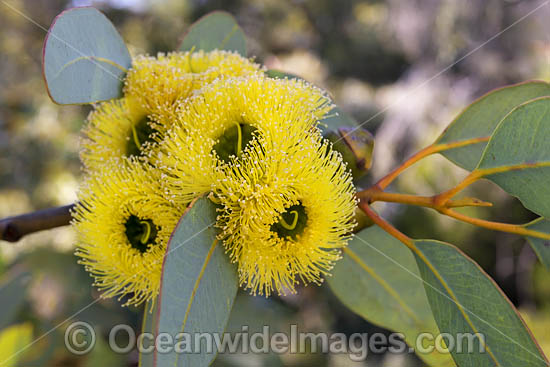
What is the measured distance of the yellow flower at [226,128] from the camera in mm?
495

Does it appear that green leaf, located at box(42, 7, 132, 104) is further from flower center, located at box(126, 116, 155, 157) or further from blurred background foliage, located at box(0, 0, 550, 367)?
blurred background foliage, located at box(0, 0, 550, 367)

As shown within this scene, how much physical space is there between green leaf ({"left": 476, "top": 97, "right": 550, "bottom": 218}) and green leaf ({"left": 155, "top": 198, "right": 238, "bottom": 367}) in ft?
1.13

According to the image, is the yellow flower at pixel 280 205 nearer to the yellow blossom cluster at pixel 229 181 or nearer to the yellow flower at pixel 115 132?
the yellow blossom cluster at pixel 229 181

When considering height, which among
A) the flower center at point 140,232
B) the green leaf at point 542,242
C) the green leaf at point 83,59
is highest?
the green leaf at point 83,59

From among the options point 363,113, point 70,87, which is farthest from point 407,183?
point 70,87

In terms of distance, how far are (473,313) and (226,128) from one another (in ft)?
1.23

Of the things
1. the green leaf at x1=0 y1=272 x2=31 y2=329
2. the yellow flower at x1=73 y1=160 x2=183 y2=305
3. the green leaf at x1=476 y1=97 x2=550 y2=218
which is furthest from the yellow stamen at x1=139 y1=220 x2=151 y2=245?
the green leaf at x1=0 y1=272 x2=31 y2=329

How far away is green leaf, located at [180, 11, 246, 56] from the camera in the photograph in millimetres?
749

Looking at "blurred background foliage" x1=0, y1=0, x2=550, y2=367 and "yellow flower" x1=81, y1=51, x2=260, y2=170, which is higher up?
"yellow flower" x1=81, y1=51, x2=260, y2=170

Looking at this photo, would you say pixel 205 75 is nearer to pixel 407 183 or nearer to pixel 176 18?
pixel 407 183

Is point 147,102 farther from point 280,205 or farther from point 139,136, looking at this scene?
point 280,205

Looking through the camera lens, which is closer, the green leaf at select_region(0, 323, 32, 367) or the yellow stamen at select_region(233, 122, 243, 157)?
the yellow stamen at select_region(233, 122, 243, 157)

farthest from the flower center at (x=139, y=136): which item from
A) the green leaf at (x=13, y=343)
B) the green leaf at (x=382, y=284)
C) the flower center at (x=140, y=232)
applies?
the green leaf at (x=13, y=343)

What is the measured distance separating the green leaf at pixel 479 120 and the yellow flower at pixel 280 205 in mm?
206
